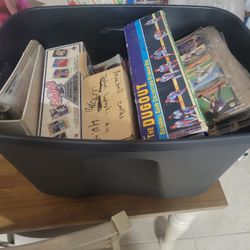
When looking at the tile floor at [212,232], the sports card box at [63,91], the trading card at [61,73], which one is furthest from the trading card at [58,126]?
the tile floor at [212,232]

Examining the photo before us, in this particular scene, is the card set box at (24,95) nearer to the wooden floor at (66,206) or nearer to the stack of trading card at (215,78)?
the wooden floor at (66,206)

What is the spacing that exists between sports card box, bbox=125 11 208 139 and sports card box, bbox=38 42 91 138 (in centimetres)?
10

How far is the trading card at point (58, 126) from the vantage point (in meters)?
0.44

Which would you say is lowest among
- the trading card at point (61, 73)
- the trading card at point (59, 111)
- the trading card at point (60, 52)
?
the trading card at point (59, 111)

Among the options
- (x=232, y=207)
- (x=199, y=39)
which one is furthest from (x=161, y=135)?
(x=232, y=207)

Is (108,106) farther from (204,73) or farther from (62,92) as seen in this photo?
(204,73)

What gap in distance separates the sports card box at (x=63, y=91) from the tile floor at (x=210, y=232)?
2.19 feet

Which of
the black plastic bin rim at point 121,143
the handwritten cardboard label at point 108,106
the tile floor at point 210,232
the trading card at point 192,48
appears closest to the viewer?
the black plastic bin rim at point 121,143

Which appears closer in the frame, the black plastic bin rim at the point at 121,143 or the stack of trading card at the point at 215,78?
the black plastic bin rim at the point at 121,143

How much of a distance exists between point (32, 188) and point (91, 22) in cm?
33

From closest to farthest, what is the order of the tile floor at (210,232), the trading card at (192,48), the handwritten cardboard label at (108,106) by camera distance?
the handwritten cardboard label at (108,106)
the trading card at (192,48)
the tile floor at (210,232)

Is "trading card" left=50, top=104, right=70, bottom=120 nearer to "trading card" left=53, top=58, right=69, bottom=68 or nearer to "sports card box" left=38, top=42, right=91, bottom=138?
"sports card box" left=38, top=42, right=91, bottom=138

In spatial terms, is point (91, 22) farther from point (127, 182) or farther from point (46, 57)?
point (127, 182)

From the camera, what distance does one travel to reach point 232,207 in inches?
41.2
